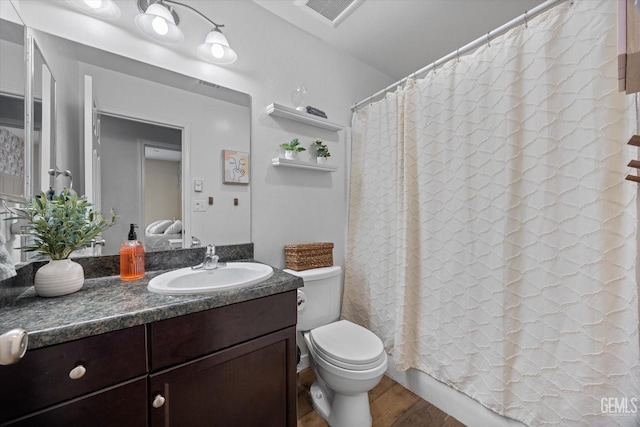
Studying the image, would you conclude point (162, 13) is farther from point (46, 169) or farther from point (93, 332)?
point (93, 332)

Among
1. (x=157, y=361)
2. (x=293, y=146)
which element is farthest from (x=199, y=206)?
(x=157, y=361)

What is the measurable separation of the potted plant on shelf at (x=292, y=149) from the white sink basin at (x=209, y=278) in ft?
2.58

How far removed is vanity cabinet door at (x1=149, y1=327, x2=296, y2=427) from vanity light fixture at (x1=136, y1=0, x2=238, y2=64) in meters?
1.47

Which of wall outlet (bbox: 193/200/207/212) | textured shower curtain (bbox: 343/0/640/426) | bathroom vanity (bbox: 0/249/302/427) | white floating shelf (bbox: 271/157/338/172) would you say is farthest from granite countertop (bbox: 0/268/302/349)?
textured shower curtain (bbox: 343/0/640/426)

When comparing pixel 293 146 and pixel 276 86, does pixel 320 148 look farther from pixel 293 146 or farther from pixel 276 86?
pixel 276 86

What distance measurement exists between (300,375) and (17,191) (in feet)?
5.76

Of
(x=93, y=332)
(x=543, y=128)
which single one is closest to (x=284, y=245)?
(x=93, y=332)

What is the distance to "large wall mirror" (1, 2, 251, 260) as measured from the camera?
109 centimetres

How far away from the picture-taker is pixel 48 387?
0.61m

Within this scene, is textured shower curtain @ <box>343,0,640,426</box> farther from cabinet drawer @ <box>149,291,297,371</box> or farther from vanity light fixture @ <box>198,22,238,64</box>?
vanity light fixture @ <box>198,22,238,64</box>

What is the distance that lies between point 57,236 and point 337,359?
1257 mm

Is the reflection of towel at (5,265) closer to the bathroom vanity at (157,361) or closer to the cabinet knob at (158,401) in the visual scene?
the bathroom vanity at (157,361)

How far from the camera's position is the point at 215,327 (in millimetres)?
855

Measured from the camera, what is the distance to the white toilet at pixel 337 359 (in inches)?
47.8
